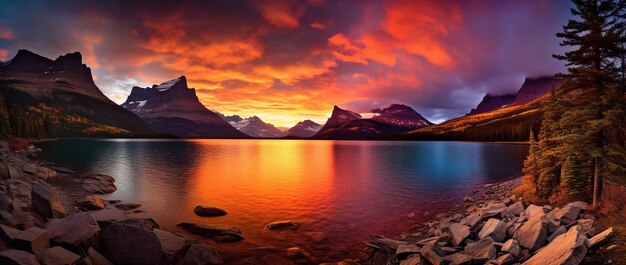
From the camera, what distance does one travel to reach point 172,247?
16281mm

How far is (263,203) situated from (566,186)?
28936 millimetres

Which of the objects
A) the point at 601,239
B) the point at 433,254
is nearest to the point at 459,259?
the point at 433,254

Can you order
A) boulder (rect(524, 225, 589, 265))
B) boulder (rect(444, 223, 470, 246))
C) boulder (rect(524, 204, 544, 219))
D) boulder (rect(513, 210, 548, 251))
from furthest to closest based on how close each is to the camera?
1. boulder (rect(524, 204, 544, 219))
2. boulder (rect(444, 223, 470, 246))
3. boulder (rect(513, 210, 548, 251))
4. boulder (rect(524, 225, 589, 265))

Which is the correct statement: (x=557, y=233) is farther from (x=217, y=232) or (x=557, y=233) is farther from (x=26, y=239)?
(x=26, y=239)

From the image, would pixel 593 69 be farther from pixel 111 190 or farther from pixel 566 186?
pixel 111 190

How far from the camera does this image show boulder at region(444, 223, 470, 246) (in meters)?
15.5

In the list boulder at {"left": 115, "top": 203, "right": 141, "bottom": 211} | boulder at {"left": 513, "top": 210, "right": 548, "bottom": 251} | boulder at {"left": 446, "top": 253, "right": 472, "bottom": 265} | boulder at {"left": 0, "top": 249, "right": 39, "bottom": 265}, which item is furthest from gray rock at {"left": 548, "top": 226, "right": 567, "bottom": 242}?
boulder at {"left": 115, "top": 203, "right": 141, "bottom": 211}

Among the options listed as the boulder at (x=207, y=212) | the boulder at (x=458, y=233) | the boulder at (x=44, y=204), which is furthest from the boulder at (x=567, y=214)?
the boulder at (x=44, y=204)

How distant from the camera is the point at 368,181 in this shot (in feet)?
174

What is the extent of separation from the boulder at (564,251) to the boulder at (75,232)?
1904cm

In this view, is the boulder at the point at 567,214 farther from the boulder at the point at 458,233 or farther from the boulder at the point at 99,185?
the boulder at the point at 99,185

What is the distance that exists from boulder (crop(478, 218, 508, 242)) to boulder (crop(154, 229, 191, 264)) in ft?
51.6

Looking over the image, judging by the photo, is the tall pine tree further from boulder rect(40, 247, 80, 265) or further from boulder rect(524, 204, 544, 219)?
boulder rect(40, 247, 80, 265)

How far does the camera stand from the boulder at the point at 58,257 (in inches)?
459
